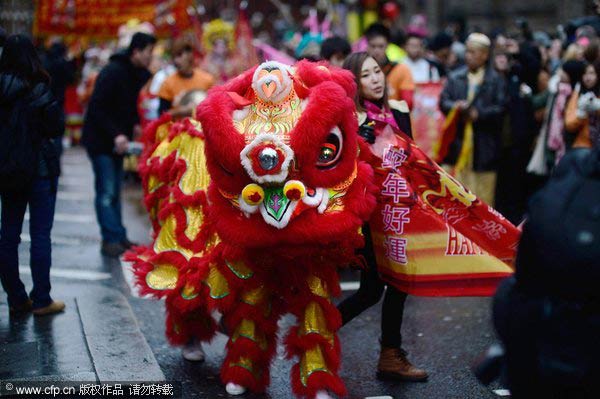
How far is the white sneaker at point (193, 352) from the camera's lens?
537 cm

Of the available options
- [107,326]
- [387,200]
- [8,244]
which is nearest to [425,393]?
[387,200]

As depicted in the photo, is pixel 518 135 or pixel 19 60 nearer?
pixel 19 60

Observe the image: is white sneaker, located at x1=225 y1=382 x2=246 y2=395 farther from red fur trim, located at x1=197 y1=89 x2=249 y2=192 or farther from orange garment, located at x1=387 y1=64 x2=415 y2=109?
orange garment, located at x1=387 y1=64 x2=415 y2=109

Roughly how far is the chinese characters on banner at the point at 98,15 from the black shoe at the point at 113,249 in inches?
278

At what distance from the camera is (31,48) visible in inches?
230

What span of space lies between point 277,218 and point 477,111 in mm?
5073

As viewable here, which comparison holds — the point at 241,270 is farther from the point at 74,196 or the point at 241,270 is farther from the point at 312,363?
the point at 74,196

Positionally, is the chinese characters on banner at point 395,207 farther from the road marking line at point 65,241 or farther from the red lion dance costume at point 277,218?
the road marking line at point 65,241

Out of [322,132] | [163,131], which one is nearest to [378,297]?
[322,132]

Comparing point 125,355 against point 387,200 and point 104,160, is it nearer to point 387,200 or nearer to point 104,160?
point 387,200

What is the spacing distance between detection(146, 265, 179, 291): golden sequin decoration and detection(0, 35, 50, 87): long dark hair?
5.28 feet

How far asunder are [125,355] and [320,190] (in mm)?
1753

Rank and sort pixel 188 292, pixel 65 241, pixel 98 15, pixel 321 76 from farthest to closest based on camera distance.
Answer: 1. pixel 98 15
2. pixel 65 241
3. pixel 188 292
4. pixel 321 76

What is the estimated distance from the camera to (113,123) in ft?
27.1
